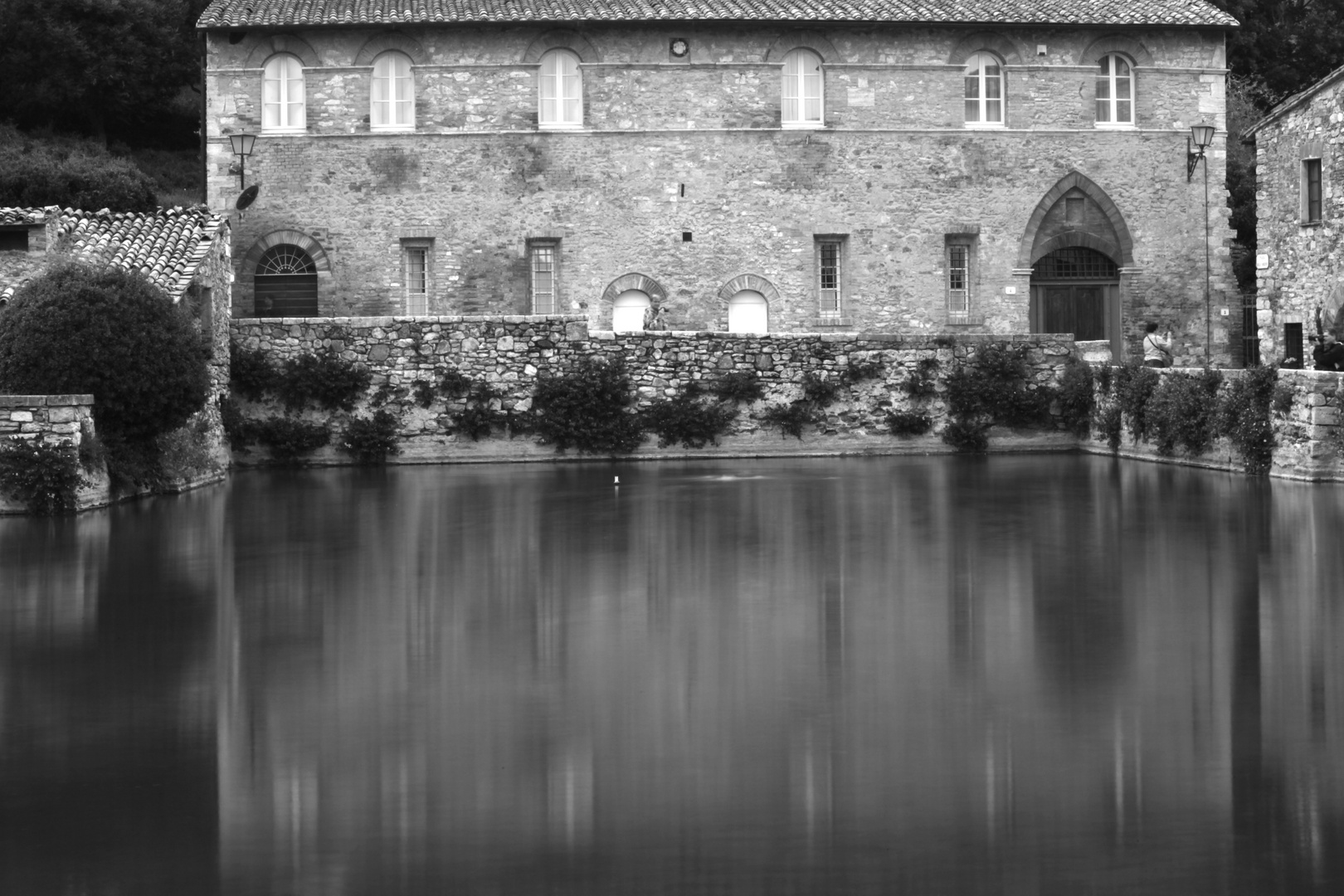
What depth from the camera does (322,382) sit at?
28.9 m

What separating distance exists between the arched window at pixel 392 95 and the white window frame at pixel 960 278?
1017 centimetres

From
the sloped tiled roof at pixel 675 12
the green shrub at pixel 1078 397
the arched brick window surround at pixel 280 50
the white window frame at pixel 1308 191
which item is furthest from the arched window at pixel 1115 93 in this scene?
the arched brick window surround at pixel 280 50

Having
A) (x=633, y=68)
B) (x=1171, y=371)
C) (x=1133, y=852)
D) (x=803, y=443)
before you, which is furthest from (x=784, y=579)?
(x=633, y=68)

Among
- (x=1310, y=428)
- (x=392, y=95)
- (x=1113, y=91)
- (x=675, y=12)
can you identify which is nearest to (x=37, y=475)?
(x=1310, y=428)

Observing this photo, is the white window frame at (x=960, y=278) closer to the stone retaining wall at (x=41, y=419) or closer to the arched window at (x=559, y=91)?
the arched window at (x=559, y=91)

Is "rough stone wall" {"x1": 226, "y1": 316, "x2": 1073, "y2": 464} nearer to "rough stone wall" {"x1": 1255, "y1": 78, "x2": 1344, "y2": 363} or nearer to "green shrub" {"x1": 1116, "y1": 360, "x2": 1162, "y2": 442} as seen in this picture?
"green shrub" {"x1": 1116, "y1": 360, "x2": 1162, "y2": 442}

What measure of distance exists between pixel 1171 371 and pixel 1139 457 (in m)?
1.81

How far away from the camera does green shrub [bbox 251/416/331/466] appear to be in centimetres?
2877

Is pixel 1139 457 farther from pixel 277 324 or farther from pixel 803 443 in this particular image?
pixel 277 324

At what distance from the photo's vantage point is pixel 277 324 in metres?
29.1

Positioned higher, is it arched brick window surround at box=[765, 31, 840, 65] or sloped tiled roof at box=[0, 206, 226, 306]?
arched brick window surround at box=[765, 31, 840, 65]

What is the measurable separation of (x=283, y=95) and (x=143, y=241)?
9.11m

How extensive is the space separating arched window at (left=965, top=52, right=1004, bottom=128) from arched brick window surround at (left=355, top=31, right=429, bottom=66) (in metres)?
10.0

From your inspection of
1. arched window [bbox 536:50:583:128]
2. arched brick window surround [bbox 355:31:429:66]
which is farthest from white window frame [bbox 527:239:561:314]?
arched brick window surround [bbox 355:31:429:66]
